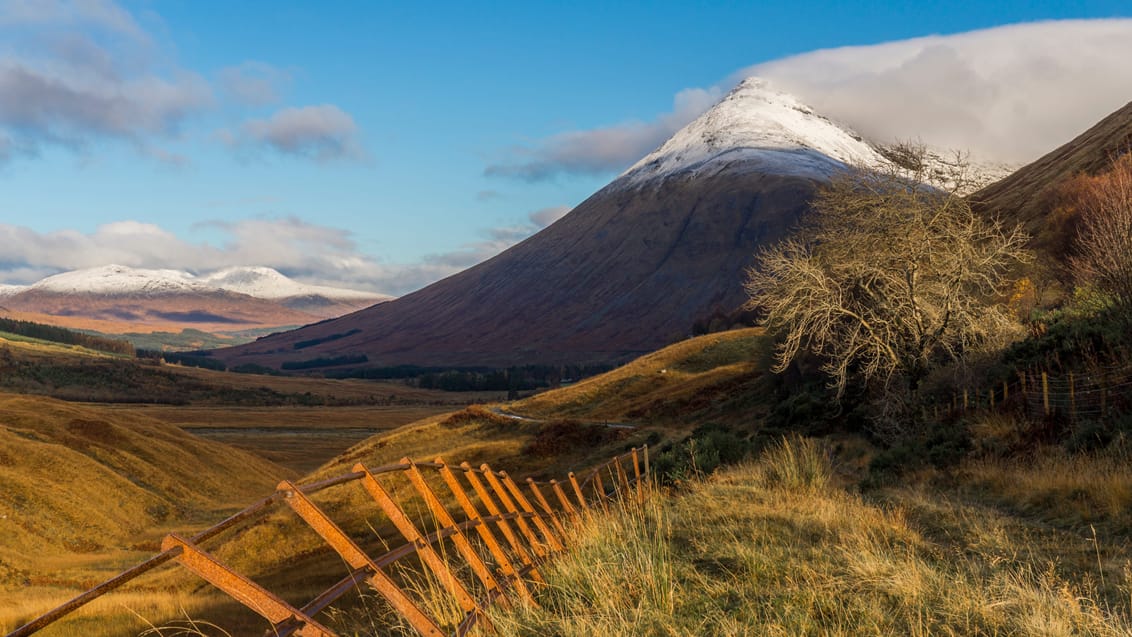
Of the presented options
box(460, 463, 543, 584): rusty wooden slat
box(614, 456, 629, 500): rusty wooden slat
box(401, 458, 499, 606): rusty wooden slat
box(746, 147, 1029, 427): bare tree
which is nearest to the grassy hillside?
box(614, 456, 629, 500): rusty wooden slat

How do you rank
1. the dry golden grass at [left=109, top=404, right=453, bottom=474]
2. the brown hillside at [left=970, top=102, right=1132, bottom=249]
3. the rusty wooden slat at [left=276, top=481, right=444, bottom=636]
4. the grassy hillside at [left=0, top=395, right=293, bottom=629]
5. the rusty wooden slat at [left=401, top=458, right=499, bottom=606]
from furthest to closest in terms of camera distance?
the dry golden grass at [left=109, top=404, right=453, bottom=474], the brown hillside at [left=970, top=102, right=1132, bottom=249], the grassy hillside at [left=0, top=395, right=293, bottom=629], the rusty wooden slat at [left=401, top=458, right=499, bottom=606], the rusty wooden slat at [left=276, top=481, right=444, bottom=636]

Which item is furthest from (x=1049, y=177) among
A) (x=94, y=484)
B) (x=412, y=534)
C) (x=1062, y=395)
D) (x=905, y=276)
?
(x=412, y=534)

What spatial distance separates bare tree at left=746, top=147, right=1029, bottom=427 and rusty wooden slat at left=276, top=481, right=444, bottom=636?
77.4 feet

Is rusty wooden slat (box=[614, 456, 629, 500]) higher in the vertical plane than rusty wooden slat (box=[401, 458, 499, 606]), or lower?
lower

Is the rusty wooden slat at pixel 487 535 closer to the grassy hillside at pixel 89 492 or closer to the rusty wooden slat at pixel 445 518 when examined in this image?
the rusty wooden slat at pixel 445 518

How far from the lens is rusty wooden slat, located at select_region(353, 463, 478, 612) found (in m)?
4.28

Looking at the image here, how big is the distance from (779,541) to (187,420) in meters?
129

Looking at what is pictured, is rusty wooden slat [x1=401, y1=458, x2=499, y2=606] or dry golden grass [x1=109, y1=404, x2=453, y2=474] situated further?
dry golden grass [x1=109, y1=404, x2=453, y2=474]

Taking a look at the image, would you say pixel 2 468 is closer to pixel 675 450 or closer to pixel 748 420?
pixel 675 450

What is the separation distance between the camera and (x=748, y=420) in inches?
1693

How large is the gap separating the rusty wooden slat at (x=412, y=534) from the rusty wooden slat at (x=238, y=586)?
69 cm

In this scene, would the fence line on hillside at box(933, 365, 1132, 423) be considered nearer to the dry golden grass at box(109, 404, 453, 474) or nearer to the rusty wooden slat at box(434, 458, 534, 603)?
the rusty wooden slat at box(434, 458, 534, 603)

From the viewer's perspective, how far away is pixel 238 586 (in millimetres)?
3246

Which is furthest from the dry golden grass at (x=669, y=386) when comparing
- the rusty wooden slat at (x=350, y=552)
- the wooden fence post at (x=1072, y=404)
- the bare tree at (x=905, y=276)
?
the rusty wooden slat at (x=350, y=552)
